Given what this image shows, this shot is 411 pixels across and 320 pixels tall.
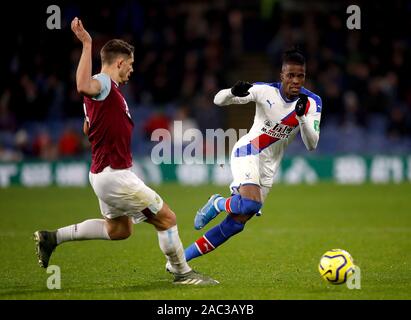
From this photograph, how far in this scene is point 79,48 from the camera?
20391mm

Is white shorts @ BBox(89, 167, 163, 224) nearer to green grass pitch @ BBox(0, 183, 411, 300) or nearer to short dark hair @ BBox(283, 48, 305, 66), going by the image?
green grass pitch @ BBox(0, 183, 411, 300)

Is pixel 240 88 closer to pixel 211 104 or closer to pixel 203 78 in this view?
pixel 211 104

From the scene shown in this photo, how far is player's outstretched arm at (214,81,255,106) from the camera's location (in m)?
7.66

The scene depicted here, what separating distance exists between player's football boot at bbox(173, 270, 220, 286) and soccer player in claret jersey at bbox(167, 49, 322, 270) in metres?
0.70

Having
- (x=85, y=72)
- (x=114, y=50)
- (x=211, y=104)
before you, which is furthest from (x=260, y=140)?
(x=211, y=104)

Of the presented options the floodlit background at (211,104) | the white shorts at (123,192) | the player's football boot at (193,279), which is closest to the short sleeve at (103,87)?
the white shorts at (123,192)

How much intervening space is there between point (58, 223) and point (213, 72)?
9197mm

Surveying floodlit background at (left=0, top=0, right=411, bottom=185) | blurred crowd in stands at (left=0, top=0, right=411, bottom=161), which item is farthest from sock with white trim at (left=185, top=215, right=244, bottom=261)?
blurred crowd in stands at (left=0, top=0, right=411, bottom=161)

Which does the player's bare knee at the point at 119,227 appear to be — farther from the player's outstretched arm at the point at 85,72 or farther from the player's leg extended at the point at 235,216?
the player's outstretched arm at the point at 85,72

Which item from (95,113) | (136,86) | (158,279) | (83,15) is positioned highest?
(83,15)

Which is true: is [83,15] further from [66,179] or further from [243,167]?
[243,167]

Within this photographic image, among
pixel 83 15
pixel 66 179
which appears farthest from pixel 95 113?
pixel 83 15

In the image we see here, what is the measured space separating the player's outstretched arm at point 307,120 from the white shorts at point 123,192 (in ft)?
5.42

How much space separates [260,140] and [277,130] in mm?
210
